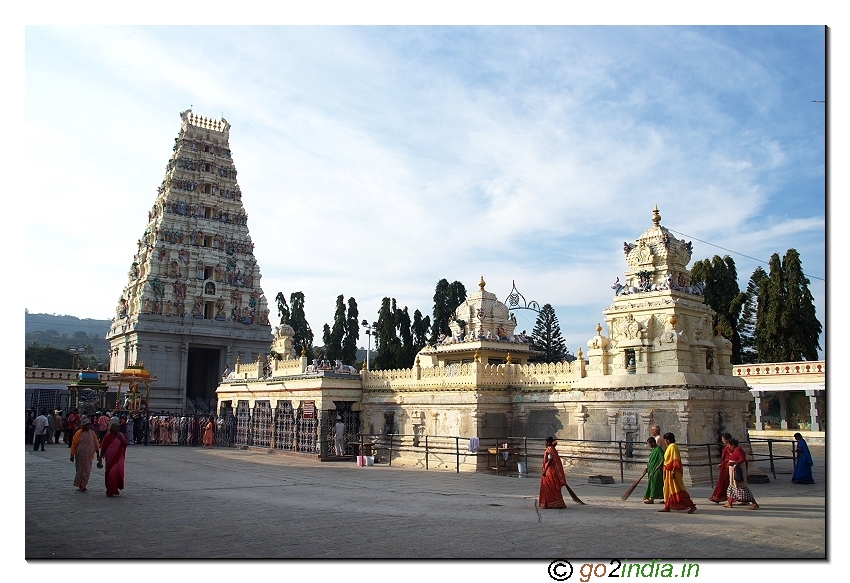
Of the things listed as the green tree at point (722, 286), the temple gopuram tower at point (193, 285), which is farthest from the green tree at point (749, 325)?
the temple gopuram tower at point (193, 285)

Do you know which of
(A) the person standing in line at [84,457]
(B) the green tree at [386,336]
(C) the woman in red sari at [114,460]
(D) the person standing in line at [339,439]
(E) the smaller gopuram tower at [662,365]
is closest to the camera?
(C) the woman in red sari at [114,460]

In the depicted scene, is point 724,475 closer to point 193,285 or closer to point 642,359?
point 642,359

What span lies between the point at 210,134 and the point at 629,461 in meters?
44.3

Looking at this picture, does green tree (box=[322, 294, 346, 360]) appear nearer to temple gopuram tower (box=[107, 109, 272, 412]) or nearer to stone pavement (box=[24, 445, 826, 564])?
temple gopuram tower (box=[107, 109, 272, 412])

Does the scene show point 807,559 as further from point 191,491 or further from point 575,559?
point 191,491

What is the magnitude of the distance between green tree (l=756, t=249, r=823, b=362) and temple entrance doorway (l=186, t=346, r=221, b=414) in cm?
3594

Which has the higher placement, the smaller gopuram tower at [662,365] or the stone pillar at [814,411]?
the smaller gopuram tower at [662,365]

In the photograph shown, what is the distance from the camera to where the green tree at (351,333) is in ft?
197

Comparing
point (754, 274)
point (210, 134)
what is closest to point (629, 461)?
point (754, 274)

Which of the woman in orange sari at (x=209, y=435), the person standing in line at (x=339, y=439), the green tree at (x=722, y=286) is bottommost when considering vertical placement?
the woman in orange sari at (x=209, y=435)

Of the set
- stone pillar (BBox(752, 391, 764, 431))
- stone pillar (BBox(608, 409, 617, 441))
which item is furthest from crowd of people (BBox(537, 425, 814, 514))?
stone pillar (BBox(752, 391, 764, 431))

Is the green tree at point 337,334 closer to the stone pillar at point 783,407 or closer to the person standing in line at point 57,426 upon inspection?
the person standing in line at point 57,426

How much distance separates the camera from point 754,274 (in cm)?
3941

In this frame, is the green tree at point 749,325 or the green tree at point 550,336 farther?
the green tree at point 550,336
